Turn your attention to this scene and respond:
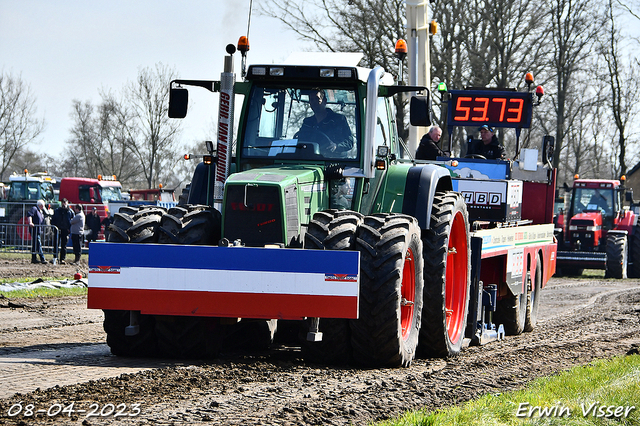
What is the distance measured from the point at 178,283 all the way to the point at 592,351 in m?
4.89

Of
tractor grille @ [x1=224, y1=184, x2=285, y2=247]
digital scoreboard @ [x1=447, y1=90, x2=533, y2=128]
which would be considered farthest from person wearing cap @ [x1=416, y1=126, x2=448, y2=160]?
tractor grille @ [x1=224, y1=184, x2=285, y2=247]

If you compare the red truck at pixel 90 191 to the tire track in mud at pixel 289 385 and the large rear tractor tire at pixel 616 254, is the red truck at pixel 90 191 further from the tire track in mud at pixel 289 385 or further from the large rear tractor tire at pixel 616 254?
the tire track in mud at pixel 289 385

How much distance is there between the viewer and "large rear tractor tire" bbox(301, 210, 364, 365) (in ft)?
22.1

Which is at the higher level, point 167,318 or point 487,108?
point 487,108

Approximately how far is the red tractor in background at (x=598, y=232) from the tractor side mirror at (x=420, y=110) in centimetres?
1718

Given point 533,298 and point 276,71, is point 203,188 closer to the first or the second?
point 276,71

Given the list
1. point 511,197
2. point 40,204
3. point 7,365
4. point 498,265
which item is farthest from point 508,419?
point 40,204

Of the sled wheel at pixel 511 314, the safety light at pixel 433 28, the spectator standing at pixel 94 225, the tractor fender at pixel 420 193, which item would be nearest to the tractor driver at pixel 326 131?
the tractor fender at pixel 420 193

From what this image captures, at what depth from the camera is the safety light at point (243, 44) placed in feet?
27.6

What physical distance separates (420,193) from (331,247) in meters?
1.82

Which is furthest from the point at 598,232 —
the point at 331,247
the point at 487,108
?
the point at 331,247

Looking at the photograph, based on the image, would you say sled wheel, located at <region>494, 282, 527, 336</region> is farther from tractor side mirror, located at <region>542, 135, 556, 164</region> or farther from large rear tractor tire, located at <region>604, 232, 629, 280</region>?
large rear tractor tire, located at <region>604, 232, 629, 280</region>

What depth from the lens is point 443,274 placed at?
8055 mm

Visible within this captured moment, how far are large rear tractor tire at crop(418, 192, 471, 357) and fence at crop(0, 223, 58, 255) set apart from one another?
58.3 feet
